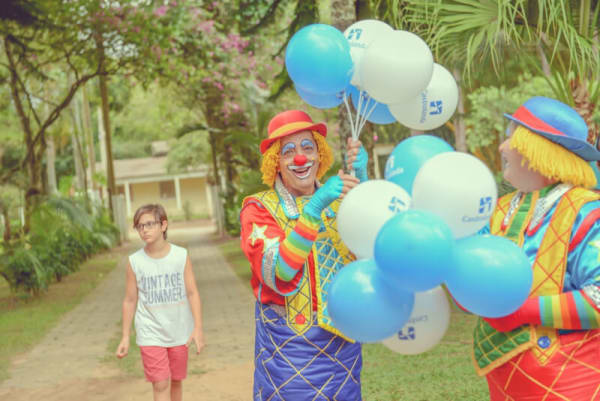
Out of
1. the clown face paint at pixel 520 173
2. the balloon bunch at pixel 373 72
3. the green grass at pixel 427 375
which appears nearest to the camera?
the clown face paint at pixel 520 173

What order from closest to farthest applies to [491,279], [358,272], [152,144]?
[491,279], [358,272], [152,144]

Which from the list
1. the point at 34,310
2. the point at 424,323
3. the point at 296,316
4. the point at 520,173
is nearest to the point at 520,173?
the point at 520,173

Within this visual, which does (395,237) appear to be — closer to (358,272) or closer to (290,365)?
(358,272)

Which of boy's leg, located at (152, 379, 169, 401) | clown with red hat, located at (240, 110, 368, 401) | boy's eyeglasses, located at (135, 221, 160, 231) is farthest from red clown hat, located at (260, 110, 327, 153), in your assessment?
boy's leg, located at (152, 379, 169, 401)

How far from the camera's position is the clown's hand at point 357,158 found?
2648 millimetres

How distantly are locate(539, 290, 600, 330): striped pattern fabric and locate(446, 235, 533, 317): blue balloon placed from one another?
0.59 ft

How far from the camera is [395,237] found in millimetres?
1929

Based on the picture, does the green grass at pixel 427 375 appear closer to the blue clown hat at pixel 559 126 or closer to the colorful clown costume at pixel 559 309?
the colorful clown costume at pixel 559 309

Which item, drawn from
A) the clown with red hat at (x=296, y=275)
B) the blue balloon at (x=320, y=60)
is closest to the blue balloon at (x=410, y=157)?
the clown with red hat at (x=296, y=275)

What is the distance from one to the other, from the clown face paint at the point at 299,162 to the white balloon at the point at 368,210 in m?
0.62

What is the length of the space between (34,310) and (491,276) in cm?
977

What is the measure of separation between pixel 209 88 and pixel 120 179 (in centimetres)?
2868

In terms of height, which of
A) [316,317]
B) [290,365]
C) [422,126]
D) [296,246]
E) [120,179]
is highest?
[422,126]

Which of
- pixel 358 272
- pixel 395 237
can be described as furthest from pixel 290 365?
pixel 395 237
